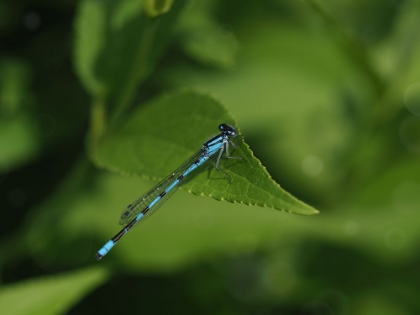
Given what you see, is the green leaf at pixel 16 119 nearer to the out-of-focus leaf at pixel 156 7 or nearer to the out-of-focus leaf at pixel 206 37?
the out-of-focus leaf at pixel 206 37

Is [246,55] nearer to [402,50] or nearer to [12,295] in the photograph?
[402,50]

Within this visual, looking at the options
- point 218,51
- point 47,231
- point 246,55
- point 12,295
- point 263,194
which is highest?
point 246,55

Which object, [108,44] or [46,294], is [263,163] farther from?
[46,294]

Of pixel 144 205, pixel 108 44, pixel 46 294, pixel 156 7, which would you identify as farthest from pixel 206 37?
pixel 46 294

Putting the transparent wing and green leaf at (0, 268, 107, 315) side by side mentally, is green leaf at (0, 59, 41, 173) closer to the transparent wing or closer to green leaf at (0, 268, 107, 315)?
the transparent wing

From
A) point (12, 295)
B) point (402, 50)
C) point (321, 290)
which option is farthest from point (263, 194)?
point (402, 50)
